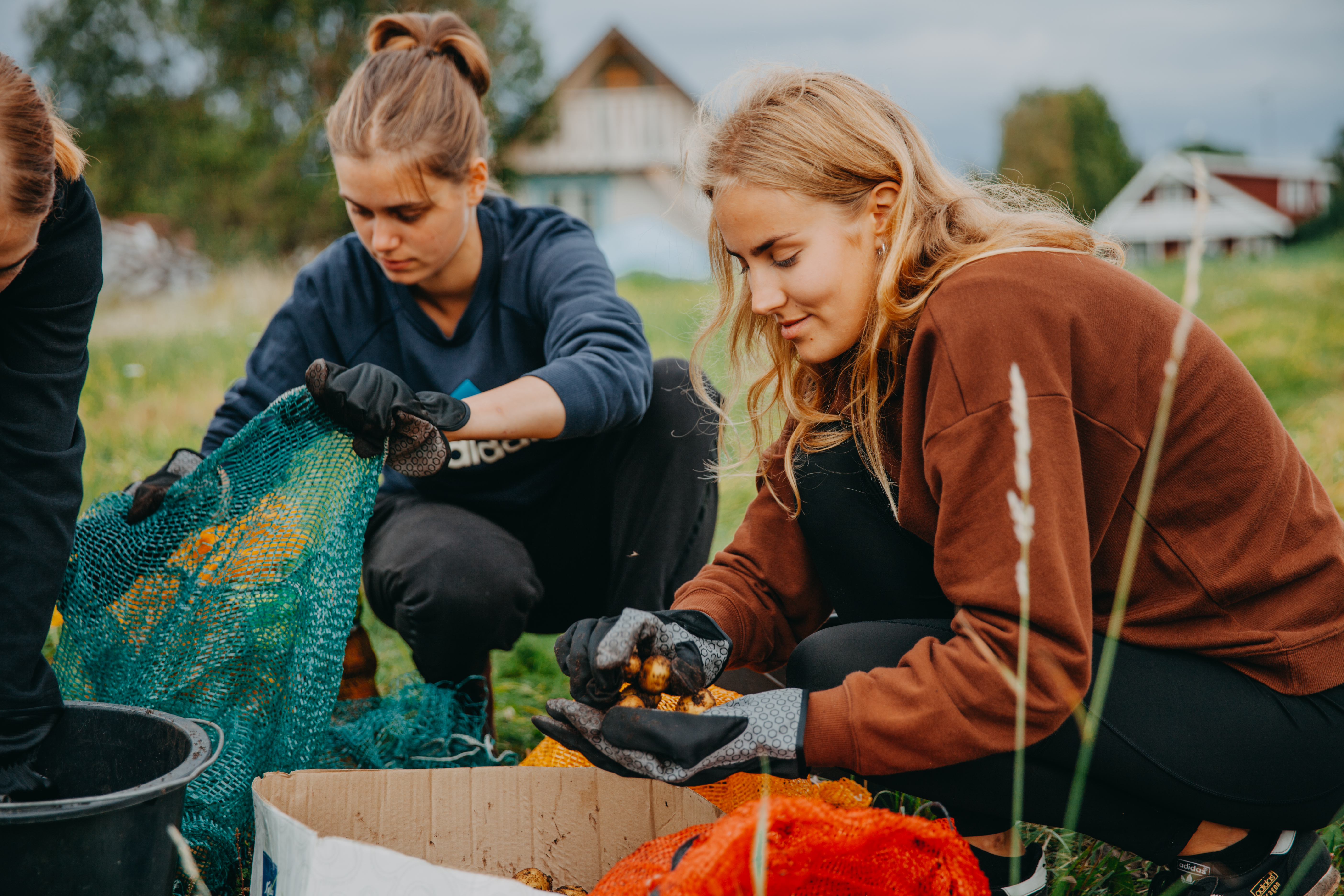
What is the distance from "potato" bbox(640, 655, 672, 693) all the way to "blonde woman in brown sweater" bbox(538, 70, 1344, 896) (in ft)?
0.12

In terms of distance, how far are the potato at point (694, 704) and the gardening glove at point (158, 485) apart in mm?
996

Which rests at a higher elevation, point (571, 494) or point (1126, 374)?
point (1126, 374)

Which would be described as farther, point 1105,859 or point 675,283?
point 675,283

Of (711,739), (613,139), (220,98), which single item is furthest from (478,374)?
(613,139)

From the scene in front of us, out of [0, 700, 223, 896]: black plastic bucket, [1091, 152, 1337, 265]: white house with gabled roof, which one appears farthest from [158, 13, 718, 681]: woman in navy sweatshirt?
[1091, 152, 1337, 265]: white house with gabled roof

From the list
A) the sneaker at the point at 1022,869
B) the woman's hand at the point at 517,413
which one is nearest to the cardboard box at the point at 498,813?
the sneaker at the point at 1022,869

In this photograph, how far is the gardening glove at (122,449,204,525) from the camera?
1.81 meters

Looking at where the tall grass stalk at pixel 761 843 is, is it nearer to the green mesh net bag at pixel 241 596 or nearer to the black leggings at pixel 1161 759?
the black leggings at pixel 1161 759

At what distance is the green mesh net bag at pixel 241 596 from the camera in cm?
169

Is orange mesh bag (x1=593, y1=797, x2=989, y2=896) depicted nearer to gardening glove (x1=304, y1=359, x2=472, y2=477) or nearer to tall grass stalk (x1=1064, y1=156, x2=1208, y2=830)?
tall grass stalk (x1=1064, y1=156, x2=1208, y2=830)

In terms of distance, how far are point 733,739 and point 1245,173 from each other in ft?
202

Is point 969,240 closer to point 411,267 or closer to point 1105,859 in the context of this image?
point 1105,859

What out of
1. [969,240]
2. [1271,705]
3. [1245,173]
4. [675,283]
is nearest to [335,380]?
[969,240]

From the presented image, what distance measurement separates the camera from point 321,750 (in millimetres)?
1747
